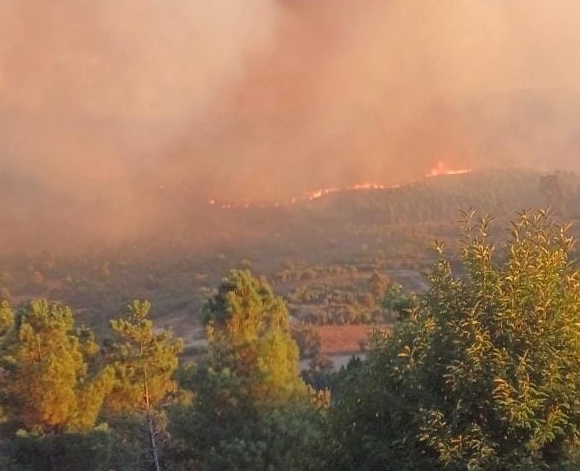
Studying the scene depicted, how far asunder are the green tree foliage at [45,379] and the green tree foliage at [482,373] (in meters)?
7.70

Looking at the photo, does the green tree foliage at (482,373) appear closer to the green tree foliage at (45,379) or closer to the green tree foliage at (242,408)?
the green tree foliage at (242,408)

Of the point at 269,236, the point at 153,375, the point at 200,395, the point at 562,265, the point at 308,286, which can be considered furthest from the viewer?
the point at 269,236

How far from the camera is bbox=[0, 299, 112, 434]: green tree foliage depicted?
12.4 metres

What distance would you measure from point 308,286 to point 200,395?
35.9 metres

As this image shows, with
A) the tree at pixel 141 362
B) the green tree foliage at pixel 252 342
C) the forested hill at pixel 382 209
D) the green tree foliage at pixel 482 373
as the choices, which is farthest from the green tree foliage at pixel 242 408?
the forested hill at pixel 382 209

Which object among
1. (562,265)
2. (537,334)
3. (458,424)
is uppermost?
(562,265)

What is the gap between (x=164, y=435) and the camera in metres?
11.6

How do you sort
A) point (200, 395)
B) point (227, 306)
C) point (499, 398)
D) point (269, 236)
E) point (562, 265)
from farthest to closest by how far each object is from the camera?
point (269, 236) < point (227, 306) < point (200, 395) < point (562, 265) < point (499, 398)

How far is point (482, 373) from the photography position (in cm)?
485

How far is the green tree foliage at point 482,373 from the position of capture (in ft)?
15.5

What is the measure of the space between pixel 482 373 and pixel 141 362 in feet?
27.7

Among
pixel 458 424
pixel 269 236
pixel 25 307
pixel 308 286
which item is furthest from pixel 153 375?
pixel 269 236

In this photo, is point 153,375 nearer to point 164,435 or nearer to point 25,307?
point 164,435

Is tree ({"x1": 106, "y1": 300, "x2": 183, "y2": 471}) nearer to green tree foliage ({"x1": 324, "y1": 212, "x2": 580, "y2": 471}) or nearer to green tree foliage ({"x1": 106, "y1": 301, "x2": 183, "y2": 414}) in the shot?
green tree foliage ({"x1": 106, "y1": 301, "x2": 183, "y2": 414})
